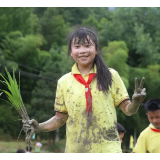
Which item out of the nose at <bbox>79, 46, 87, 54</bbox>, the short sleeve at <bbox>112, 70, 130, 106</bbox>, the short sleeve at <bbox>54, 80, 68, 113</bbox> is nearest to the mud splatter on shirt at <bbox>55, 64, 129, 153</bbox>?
the short sleeve at <bbox>112, 70, 130, 106</bbox>

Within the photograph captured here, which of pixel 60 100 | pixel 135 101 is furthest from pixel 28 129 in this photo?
pixel 135 101

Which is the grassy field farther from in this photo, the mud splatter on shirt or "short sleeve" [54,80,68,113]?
the mud splatter on shirt

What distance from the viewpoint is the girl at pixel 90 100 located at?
11.2ft

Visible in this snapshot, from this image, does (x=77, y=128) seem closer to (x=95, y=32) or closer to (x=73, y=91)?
(x=73, y=91)

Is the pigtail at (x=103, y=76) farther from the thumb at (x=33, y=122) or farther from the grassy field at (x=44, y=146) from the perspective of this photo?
the grassy field at (x=44, y=146)

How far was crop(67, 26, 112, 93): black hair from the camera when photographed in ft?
11.5

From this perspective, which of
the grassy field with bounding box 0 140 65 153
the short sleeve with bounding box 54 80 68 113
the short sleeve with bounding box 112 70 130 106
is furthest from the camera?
the grassy field with bounding box 0 140 65 153

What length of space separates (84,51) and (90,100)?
481mm

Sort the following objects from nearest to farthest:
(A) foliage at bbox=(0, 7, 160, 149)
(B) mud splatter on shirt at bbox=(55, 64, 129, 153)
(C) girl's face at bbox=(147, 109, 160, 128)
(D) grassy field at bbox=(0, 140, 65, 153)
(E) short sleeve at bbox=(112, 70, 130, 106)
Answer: (B) mud splatter on shirt at bbox=(55, 64, 129, 153) → (E) short sleeve at bbox=(112, 70, 130, 106) → (C) girl's face at bbox=(147, 109, 160, 128) → (D) grassy field at bbox=(0, 140, 65, 153) → (A) foliage at bbox=(0, 7, 160, 149)

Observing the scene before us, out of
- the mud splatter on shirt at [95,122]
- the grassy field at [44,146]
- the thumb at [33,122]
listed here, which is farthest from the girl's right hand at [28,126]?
the grassy field at [44,146]

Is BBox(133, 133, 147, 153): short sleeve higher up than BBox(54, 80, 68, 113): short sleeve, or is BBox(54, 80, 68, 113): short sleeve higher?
BBox(54, 80, 68, 113): short sleeve

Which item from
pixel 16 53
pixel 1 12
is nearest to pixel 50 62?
pixel 16 53

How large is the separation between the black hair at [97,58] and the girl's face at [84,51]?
3 centimetres

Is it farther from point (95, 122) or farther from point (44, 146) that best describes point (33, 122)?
point (44, 146)
